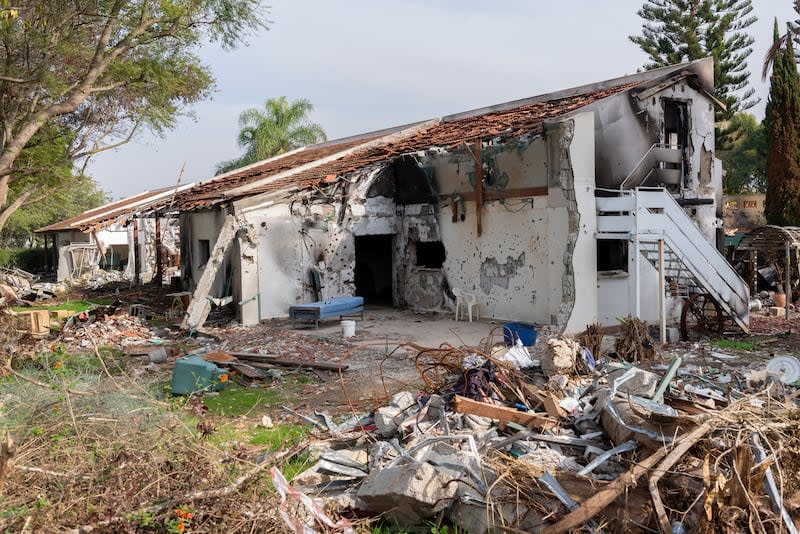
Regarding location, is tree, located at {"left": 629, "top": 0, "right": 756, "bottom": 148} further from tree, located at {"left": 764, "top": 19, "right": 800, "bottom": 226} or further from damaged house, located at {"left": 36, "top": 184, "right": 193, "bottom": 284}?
Answer: damaged house, located at {"left": 36, "top": 184, "right": 193, "bottom": 284}

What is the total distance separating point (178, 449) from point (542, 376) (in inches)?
Answer: 151

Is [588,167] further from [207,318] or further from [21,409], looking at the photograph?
[21,409]

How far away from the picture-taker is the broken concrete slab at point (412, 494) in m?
4.73

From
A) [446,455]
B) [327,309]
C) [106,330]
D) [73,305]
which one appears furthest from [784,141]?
[73,305]

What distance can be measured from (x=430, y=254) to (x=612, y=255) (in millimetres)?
4552

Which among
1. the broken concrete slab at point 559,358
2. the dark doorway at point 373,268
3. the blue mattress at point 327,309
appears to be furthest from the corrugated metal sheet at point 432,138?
the broken concrete slab at point 559,358

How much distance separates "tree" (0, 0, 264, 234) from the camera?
14273mm

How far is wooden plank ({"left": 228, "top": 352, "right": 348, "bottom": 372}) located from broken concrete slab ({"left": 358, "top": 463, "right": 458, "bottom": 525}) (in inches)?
210

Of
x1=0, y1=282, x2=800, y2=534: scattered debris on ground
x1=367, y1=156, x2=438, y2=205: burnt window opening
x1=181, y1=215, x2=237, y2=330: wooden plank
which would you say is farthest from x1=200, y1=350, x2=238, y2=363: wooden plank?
x1=367, y1=156, x2=438, y2=205: burnt window opening

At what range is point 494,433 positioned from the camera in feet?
18.9

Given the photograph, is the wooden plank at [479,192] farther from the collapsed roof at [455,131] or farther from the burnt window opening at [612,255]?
the burnt window opening at [612,255]

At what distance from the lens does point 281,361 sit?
1066cm

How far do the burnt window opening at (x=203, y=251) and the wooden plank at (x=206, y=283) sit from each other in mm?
3604

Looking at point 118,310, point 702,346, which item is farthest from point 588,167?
point 118,310
